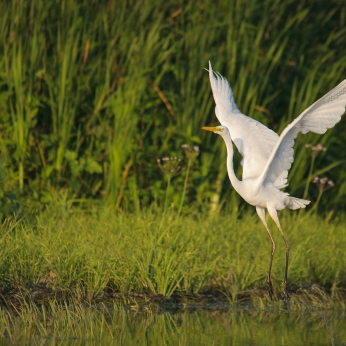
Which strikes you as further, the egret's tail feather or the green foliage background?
the green foliage background

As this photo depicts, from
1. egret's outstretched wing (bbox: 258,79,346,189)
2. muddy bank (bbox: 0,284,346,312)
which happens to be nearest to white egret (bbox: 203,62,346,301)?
egret's outstretched wing (bbox: 258,79,346,189)

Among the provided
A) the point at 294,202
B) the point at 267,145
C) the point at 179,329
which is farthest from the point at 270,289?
the point at 267,145

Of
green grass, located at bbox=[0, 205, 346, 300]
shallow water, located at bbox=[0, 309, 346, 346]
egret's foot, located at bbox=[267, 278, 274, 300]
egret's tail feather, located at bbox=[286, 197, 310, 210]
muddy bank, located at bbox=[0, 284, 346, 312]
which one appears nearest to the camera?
shallow water, located at bbox=[0, 309, 346, 346]

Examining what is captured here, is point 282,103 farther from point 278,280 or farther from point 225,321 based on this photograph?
point 225,321

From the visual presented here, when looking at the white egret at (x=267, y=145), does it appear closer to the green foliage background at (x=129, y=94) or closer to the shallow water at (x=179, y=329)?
the shallow water at (x=179, y=329)

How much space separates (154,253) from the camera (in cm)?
552

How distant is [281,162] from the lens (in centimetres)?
568

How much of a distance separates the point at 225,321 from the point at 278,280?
36.8 inches

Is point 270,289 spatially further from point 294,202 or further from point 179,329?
point 179,329

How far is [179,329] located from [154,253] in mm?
742

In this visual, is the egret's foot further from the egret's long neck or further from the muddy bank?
the egret's long neck

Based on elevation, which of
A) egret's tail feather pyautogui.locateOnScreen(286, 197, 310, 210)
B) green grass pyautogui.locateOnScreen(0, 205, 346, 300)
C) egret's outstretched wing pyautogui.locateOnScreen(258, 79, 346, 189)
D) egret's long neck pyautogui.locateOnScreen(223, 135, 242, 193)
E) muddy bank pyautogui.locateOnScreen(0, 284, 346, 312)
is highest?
egret's outstretched wing pyautogui.locateOnScreen(258, 79, 346, 189)

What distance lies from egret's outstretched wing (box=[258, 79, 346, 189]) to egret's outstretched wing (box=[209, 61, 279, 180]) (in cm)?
38

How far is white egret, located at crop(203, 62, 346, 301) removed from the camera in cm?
527
